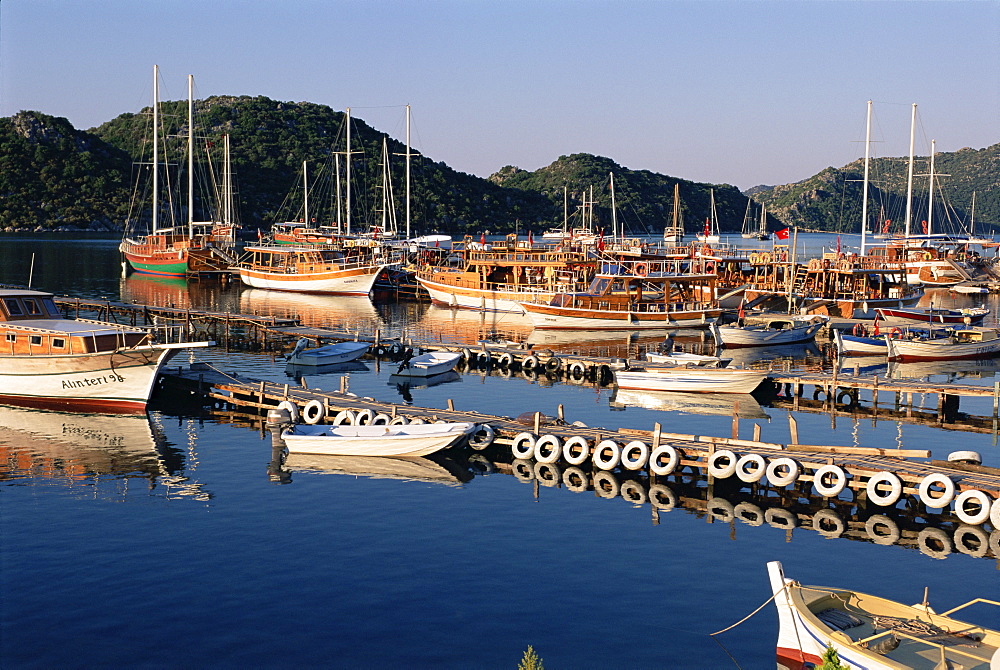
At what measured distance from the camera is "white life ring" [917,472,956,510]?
2831cm

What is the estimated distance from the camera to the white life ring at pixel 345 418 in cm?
3834

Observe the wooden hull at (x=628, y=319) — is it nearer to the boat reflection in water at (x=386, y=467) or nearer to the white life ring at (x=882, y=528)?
the boat reflection in water at (x=386, y=467)

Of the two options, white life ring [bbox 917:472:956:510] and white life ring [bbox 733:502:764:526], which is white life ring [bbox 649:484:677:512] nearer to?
white life ring [bbox 733:502:764:526]

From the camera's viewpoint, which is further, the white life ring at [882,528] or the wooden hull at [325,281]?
the wooden hull at [325,281]

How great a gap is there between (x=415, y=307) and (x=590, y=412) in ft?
166

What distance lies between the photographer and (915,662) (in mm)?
17359

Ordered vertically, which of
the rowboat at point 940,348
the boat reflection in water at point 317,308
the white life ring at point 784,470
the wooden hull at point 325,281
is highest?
the wooden hull at point 325,281

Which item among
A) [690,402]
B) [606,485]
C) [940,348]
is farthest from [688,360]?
[606,485]

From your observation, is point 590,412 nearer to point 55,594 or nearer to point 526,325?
point 55,594

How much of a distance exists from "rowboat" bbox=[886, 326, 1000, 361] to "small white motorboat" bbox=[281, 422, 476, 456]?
1368 inches

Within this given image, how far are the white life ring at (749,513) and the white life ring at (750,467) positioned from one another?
903 mm

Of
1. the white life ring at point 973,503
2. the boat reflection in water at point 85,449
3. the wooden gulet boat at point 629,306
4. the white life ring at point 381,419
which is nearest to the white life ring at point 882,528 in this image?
the white life ring at point 973,503

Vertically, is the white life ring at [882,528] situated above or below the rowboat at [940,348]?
below

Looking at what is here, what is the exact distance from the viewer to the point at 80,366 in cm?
4191
